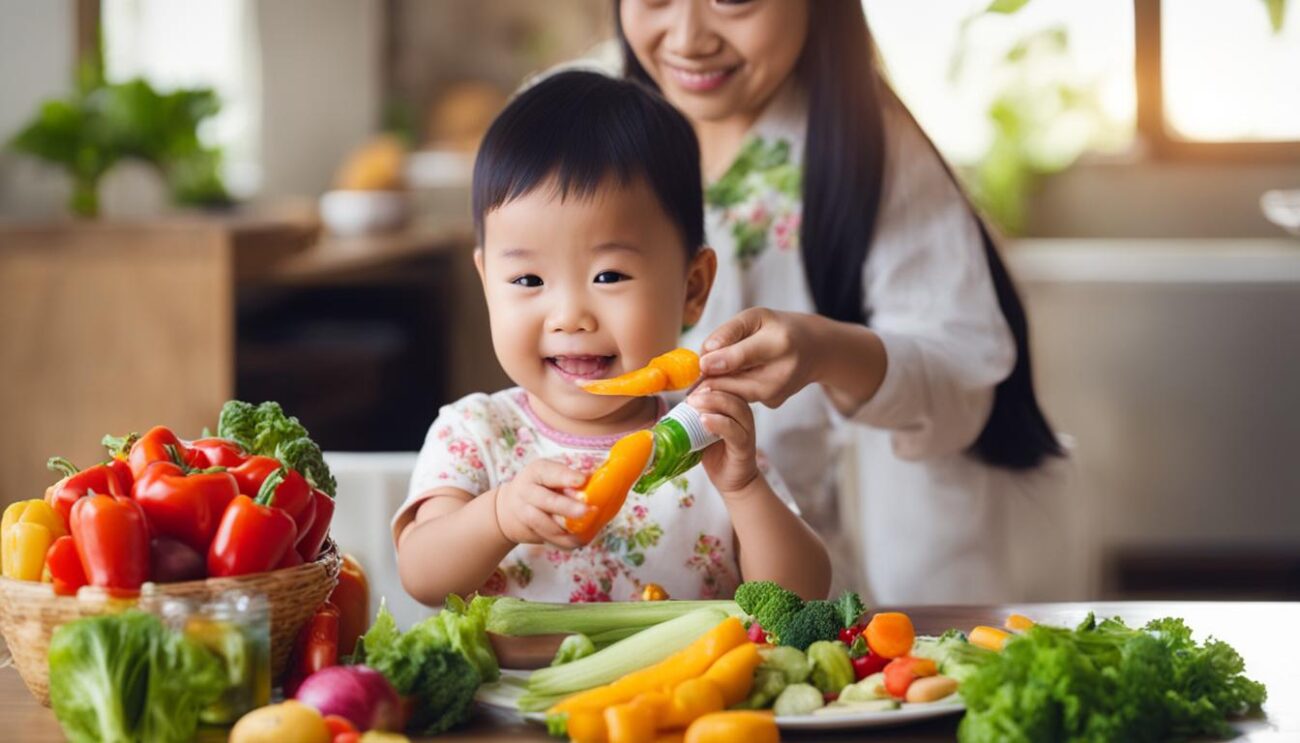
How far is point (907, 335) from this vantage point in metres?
1.88

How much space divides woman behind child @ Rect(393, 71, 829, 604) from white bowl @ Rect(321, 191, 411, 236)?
11.7 ft

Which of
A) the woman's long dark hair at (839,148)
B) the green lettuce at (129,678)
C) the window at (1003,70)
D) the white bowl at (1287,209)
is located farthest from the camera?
the window at (1003,70)

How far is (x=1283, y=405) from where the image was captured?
5.07m

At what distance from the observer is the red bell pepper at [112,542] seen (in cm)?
103

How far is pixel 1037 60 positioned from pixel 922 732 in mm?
5233

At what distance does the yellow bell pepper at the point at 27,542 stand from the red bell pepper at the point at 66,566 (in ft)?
0.06

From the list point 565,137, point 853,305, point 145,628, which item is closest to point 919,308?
point 853,305

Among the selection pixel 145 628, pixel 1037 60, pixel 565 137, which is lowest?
pixel 145 628

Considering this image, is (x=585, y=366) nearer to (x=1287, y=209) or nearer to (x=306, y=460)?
(x=306, y=460)

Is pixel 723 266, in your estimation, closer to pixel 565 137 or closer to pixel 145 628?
pixel 565 137

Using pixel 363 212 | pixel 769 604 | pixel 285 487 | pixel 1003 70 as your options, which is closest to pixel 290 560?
pixel 285 487

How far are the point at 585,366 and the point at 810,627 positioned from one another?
0.38 metres

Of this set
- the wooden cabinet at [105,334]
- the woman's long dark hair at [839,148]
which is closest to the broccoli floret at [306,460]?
the woman's long dark hair at [839,148]

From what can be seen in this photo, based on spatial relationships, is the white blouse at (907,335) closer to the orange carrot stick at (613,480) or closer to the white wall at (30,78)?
the orange carrot stick at (613,480)
